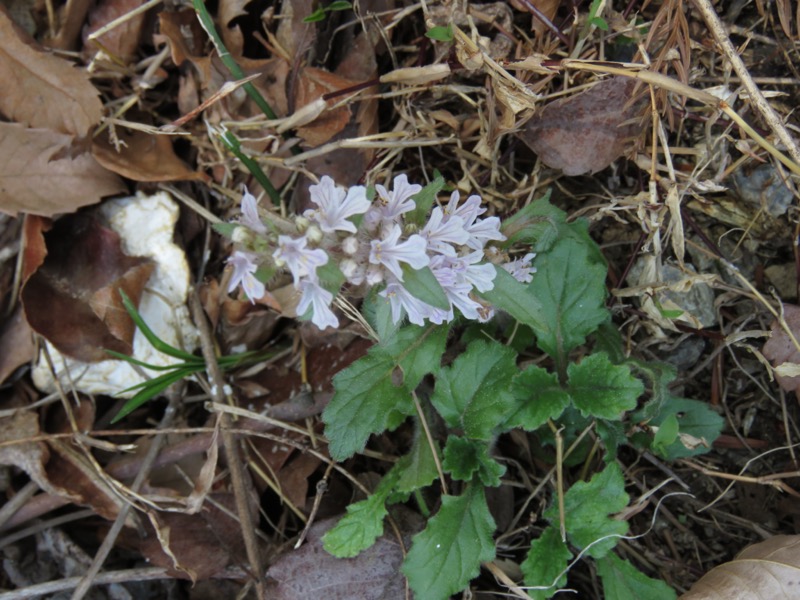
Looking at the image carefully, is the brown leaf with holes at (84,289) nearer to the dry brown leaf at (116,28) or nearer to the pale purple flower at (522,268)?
the dry brown leaf at (116,28)

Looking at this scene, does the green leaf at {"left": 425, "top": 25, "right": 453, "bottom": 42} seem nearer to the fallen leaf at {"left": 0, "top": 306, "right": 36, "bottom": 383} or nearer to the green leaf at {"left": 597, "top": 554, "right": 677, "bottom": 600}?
the green leaf at {"left": 597, "top": 554, "right": 677, "bottom": 600}

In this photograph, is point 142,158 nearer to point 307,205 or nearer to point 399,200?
point 307,205

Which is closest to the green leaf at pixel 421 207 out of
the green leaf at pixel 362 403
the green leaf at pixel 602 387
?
the green leaf at pixel 362 403

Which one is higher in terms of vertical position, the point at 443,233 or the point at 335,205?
the point at 335,205

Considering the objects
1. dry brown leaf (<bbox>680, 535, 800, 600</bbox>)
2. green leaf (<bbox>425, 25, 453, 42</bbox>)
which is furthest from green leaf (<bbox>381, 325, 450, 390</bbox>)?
dry brown leaf (<bbox>680, 535, 800, 600</bbox>)

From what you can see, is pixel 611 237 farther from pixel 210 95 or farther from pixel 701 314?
pixel 210 95

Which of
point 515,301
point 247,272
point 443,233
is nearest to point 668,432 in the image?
point 515,301

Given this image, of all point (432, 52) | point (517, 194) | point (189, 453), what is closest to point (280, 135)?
point (432, 52)
